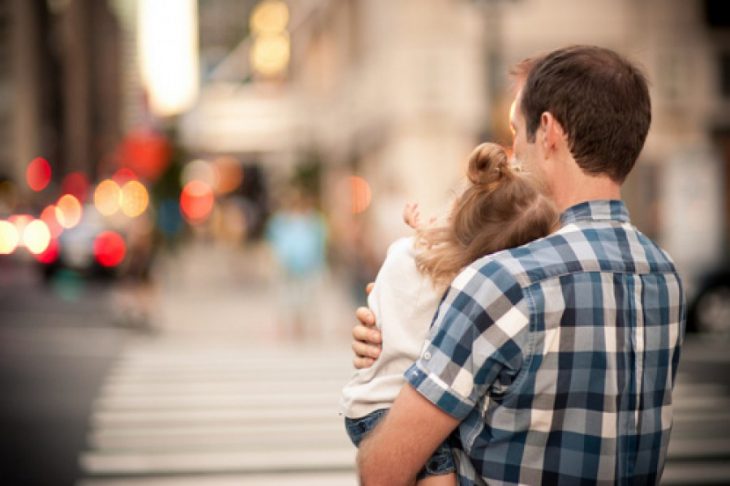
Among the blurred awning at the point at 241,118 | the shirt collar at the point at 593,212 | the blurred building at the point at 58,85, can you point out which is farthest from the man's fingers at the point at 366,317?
the blurred awning at the point at 241,118

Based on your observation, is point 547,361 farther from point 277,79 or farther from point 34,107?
point 277,79

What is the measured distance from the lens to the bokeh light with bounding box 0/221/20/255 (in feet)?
111

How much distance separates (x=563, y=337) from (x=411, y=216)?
0.55 m

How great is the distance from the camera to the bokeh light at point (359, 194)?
36.8 m

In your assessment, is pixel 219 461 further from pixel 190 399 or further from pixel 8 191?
pixel 8 191

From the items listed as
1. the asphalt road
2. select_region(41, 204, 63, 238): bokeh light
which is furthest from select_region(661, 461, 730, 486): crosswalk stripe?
select_region(41, 204, 63, 238): bokeh light

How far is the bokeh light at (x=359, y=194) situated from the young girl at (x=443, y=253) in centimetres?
3366

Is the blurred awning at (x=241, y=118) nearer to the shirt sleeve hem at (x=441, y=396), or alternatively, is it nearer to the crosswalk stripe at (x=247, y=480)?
the crosswalk stripe at (x=247, y=480)

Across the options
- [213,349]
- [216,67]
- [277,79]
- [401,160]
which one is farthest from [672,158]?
[216,67]

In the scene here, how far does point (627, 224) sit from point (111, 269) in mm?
27198

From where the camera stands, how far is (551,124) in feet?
7.08

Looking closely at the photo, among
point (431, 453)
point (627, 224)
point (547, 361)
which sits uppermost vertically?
point (627, 224)

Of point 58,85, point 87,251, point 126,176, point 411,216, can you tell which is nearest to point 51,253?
point 87,251

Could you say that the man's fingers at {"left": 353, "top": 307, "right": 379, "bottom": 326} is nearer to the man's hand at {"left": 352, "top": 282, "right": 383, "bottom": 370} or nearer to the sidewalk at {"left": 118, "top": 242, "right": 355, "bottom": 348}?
the man's hand at {"left": 352, "top": 282, "right": 383, "bottom": 370}
